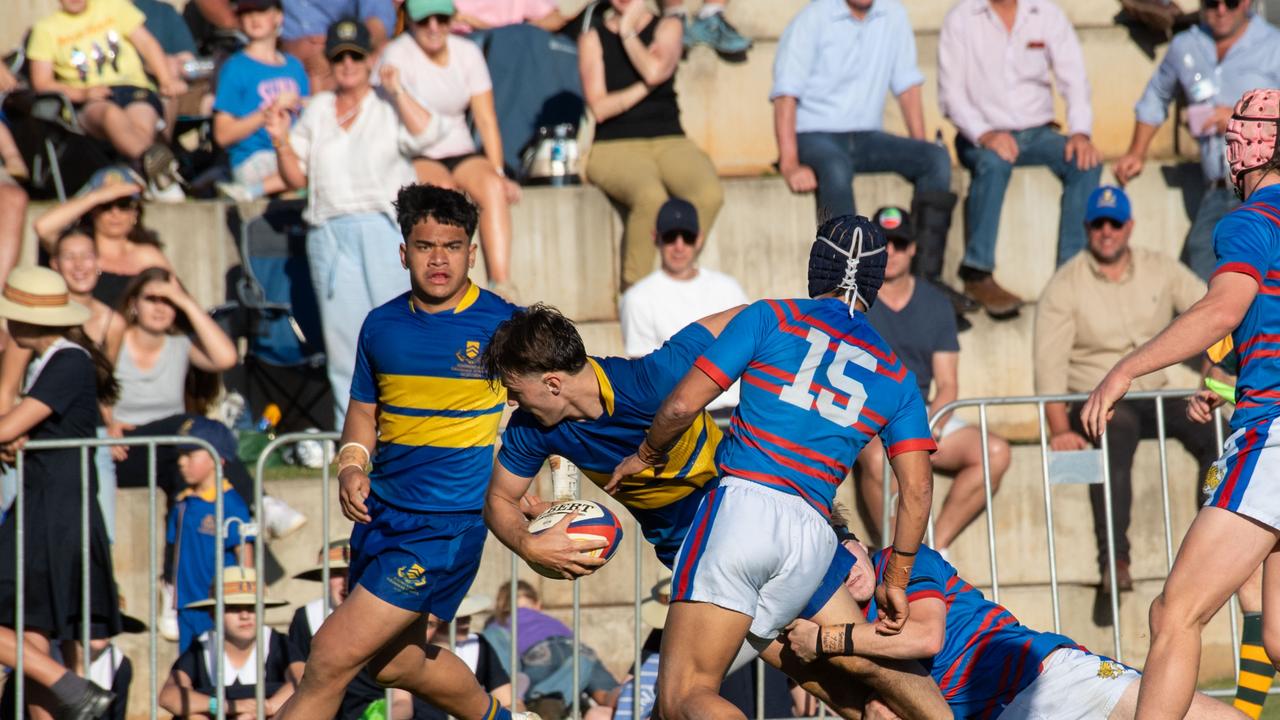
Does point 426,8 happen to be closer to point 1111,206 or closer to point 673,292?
point 673,292

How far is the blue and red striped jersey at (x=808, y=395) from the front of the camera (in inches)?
199

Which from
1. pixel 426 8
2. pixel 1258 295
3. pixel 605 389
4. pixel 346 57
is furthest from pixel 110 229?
pixel 1258 295

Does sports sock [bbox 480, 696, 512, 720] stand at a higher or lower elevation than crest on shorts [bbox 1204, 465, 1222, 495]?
lower

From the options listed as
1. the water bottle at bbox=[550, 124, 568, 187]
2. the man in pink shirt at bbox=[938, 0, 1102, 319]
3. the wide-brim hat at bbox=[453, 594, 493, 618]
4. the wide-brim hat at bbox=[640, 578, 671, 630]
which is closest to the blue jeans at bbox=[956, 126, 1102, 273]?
the man in pink shirt at bbox=[938, 0, 1102, 319]

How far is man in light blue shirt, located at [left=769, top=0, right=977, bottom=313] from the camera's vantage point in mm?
9977

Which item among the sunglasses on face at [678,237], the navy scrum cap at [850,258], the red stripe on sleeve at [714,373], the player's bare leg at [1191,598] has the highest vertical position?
the navy scrum cap at [850,258]

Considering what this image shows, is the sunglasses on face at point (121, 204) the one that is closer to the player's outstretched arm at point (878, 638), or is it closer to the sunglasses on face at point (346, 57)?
the sunglasses on face at point (346, 57)

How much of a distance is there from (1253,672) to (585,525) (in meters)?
3.09

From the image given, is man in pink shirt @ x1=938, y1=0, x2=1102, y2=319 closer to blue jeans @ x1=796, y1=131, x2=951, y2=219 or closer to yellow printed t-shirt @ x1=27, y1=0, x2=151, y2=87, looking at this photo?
blue jeans @ x1=796, y1=131, x2=951, y2=219

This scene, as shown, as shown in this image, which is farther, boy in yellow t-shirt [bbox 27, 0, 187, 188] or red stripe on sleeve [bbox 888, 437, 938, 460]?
boy in yellow t-shirt [bbox 27, 0, 187, 188]

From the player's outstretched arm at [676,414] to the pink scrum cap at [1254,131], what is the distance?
182 centimetres

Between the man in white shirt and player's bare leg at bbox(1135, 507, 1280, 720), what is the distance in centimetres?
426

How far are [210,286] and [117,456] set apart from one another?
95.6 inches

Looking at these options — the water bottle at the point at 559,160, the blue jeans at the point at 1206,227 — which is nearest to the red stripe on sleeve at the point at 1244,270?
the blue jeans at the point at 1206,227
